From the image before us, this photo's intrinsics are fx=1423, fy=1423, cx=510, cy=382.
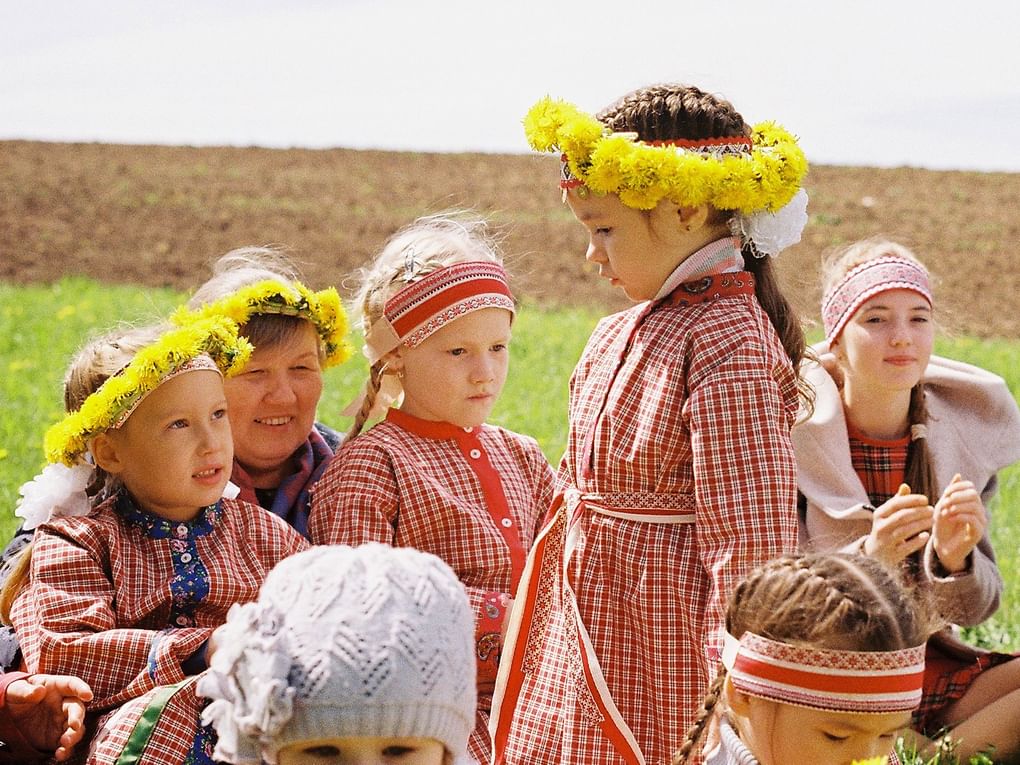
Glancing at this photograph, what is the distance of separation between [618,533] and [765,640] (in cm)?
87

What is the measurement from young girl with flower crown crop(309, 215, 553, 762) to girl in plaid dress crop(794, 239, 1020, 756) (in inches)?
38.8

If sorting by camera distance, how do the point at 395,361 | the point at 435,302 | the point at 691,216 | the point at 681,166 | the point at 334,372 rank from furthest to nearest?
the point at 334,372 < the point at 395,361 < the point at 435,302 < the point at 691,216 < the point at 681,166

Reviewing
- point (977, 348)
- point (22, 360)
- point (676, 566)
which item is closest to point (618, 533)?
point (676, 566)

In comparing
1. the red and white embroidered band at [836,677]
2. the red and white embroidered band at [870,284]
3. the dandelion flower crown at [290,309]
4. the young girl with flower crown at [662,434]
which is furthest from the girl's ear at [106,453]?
the red and white embroidered band at [870,284]

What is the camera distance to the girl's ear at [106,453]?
3744 mm

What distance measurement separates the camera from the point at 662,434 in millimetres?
3559

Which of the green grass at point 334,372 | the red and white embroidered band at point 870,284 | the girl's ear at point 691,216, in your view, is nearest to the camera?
the girl's ear at point 691,216

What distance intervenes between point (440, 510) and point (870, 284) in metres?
1.70

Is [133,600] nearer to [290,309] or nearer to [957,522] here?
[290,309]

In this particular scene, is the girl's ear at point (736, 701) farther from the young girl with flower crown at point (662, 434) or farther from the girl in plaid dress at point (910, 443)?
the girl in plaid dress at point (910, 443)

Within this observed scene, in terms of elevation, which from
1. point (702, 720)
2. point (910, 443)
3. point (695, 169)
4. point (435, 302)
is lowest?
point (702, 720)

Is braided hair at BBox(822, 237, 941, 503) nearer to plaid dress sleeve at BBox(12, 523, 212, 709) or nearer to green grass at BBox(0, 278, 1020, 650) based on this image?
green grass at BBox(0, 278, 1020, 650)

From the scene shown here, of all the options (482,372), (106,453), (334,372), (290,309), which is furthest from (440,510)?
(334,372)

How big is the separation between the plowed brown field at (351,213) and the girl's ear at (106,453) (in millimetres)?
11576
